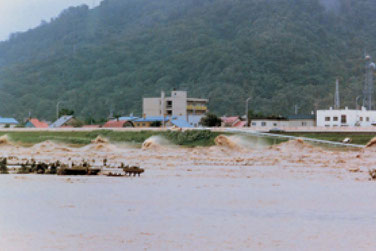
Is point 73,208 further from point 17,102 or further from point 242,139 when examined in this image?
point 17,102

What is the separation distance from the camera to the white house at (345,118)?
86688mm

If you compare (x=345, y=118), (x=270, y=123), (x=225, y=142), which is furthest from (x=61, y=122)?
(x=225, y=142)

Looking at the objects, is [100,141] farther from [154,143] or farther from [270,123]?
[270,123]

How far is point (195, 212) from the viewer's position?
22.8 metres

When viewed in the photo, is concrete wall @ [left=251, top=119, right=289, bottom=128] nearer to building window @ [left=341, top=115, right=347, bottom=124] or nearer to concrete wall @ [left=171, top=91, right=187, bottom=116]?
building window @ [left=341, top=115, right=347, bottom=124]

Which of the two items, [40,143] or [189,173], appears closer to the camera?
[189,173]

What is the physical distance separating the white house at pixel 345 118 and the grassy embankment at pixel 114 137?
21958 mm

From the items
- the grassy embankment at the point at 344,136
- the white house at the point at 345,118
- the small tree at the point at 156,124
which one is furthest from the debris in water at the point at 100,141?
the white house at the point at 345,118

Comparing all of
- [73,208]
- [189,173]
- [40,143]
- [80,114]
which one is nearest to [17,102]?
[80,114]

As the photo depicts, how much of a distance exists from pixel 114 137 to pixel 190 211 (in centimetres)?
5984

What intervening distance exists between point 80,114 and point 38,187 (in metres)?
148

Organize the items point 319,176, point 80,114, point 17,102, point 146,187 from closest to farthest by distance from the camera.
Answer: point 146,187 < point 319,176 < point 80,114 < point 17,102

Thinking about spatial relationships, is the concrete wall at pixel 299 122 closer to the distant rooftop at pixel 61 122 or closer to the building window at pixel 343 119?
the building window at pixel 343 119

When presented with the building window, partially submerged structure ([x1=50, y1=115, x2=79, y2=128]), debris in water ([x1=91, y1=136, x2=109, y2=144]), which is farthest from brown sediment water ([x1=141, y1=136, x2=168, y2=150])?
partially submerged structure ([x1=50, y1=115, x2=79, y2=128])
